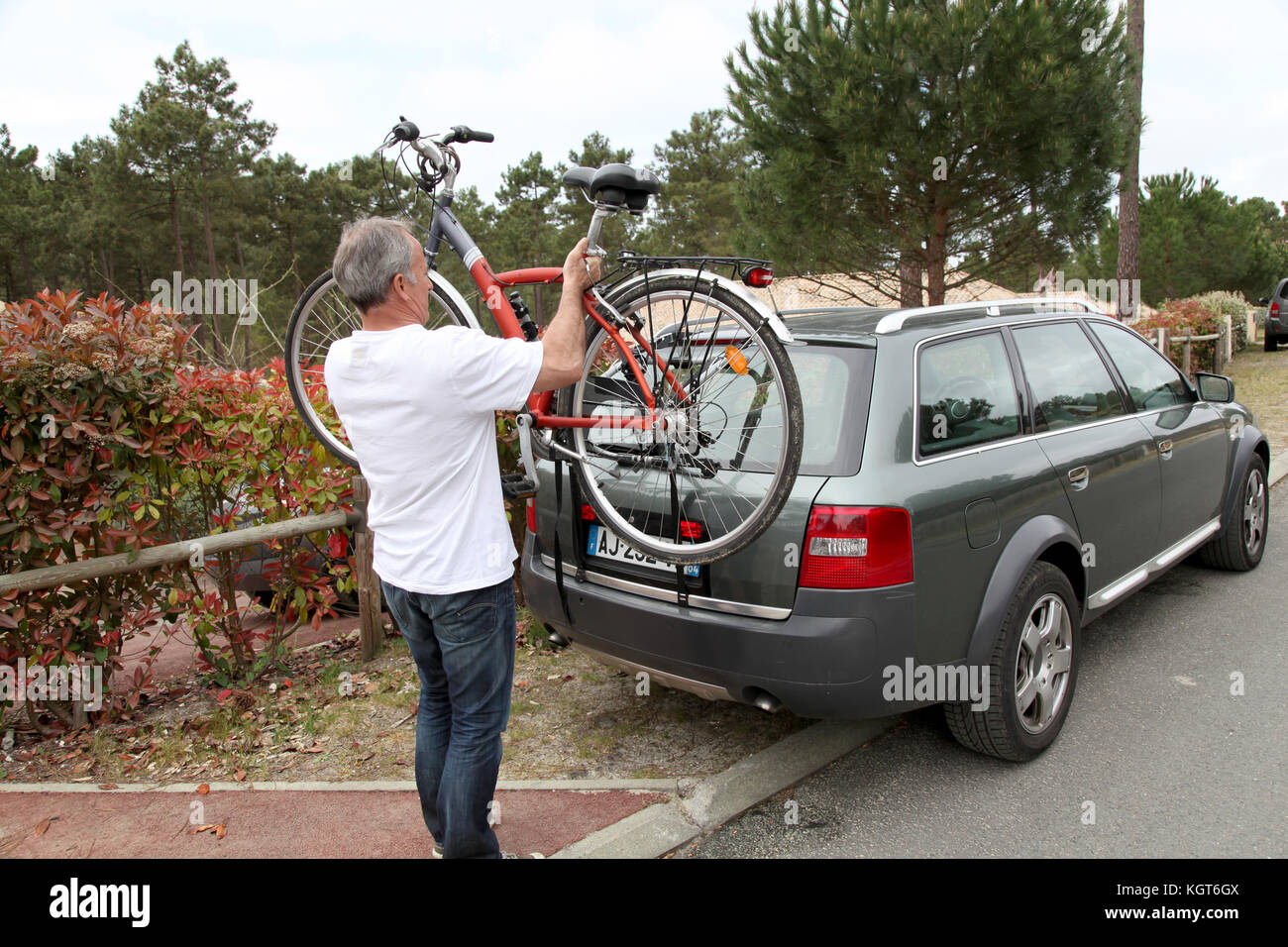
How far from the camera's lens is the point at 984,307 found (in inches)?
155

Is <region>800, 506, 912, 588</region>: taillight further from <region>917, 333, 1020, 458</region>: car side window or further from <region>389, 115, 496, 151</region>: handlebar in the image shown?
<region>389, 115, 496, 151</region>: handlebar

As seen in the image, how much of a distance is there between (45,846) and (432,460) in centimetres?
216

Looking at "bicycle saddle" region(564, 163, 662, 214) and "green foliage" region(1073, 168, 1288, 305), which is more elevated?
"green foliage" region(1073, 168, 1288, 305)

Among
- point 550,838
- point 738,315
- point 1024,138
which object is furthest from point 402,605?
point 1024,138

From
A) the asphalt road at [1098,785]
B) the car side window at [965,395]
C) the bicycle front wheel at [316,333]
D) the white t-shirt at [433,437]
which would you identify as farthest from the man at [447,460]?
the car side window at [965,395]

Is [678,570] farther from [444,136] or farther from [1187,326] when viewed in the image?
[1187,326]

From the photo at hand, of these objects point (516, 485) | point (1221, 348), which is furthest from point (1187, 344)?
point (516, 485)

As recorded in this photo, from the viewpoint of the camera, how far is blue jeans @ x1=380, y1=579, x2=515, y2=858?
103 inches

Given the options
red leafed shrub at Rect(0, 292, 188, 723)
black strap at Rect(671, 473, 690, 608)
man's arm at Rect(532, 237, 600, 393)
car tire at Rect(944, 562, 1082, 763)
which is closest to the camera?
man's arm at Rect(532, 237, 600, 393)

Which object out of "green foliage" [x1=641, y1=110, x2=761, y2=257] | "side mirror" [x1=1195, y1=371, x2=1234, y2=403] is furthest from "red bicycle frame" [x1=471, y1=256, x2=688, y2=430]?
"green foliage" [x1=641, y1=110, x2=761, y2=257]

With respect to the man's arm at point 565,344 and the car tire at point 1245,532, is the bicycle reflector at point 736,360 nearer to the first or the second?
the man's arm at point 565,344

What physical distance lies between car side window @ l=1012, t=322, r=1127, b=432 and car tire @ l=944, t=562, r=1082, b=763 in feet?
2.47

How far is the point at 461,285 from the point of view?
12.1 feet

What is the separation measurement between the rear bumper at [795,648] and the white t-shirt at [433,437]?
2.64 ft
